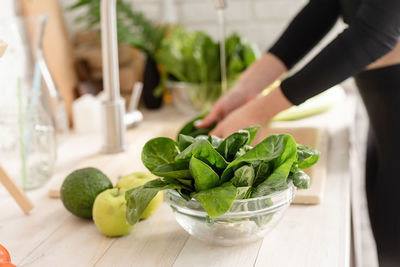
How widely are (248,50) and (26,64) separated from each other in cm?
65

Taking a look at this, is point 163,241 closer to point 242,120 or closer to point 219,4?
point 242,120

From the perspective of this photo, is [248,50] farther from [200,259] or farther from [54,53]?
[200,259]

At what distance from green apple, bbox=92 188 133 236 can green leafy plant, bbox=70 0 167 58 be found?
3.14 ft

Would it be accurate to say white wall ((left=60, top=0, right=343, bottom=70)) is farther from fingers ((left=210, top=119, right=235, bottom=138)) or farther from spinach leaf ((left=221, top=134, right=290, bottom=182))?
spinach leaf ((left=221, top=134, right=290, bottom=182))

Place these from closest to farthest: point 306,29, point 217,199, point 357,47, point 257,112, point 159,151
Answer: point 217,199, point 159,151, point 357,47, point 257,112, point 306,29

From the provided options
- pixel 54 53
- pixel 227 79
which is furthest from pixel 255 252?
pixel 54 53

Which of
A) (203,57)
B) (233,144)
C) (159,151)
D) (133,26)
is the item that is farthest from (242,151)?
(133,26)

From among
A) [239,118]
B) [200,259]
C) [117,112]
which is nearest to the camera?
[200,259]

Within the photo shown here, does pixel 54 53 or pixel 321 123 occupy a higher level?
pixel 54 53

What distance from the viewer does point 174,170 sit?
2.47 ft

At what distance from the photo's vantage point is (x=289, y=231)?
33.6 inches

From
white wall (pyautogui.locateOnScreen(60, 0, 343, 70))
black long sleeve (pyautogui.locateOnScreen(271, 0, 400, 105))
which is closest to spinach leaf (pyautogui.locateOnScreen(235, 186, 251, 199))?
black long sleeve (pyautogui.locateOnScreen(271, 0, 400, 105))

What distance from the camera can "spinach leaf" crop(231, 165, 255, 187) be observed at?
722mm

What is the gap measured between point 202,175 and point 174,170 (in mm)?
56
